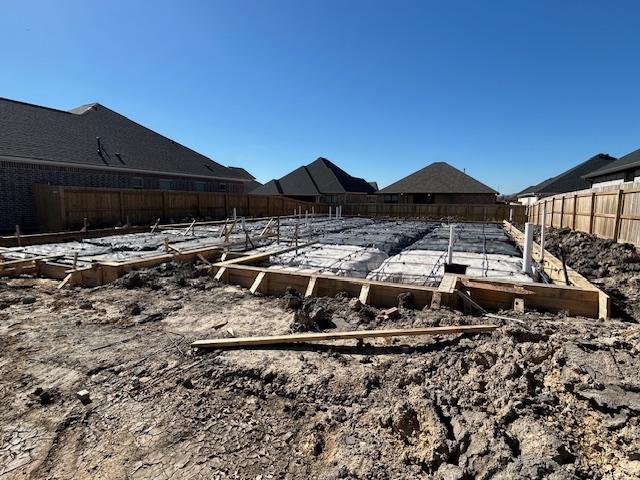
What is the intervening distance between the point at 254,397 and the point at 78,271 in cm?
579

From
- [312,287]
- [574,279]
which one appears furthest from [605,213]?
[312,287]

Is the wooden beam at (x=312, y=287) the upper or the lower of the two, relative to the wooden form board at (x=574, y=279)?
lower

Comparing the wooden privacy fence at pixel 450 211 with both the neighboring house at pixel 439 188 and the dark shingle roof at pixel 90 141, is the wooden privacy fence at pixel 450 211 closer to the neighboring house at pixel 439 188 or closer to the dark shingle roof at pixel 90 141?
the neighboring house at pixel 439 188

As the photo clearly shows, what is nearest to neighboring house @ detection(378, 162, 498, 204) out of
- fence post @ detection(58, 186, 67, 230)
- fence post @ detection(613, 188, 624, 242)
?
fence post @ detection(613, 188, 624, 242)

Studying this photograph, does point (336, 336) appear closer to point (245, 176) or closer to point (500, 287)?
point (500, 287)

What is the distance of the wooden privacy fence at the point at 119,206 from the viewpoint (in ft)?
48.6

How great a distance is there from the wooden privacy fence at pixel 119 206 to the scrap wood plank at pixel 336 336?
1437 cm

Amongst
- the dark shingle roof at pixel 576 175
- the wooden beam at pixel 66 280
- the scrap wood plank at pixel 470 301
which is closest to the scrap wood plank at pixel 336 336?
the scrap wood plank at pixel 470 301

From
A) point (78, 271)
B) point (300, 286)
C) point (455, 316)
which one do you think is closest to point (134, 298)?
point (78, 271)

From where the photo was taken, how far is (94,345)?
14.1 ft

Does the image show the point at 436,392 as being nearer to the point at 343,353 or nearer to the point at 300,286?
the point at 343,353

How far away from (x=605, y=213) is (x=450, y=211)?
19.0 m

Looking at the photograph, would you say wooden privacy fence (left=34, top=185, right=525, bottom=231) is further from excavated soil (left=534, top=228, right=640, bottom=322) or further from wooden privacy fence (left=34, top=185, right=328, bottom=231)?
excavated soil (left=534, top=228, right=640, bottom=322)

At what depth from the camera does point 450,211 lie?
93.6 feet
